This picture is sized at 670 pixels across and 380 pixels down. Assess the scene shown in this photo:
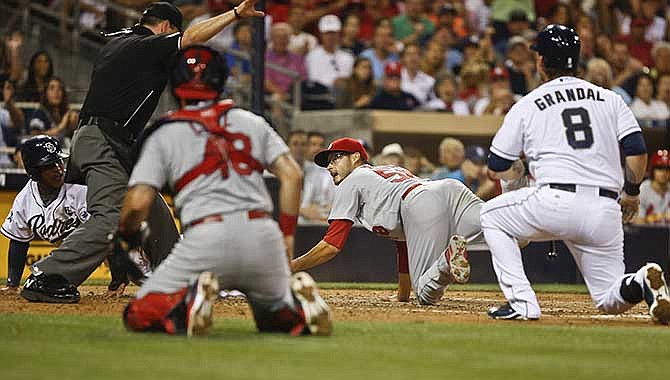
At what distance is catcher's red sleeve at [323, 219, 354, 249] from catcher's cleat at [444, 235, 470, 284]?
999 millimetres

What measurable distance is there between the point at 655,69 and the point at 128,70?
12138 millimetres

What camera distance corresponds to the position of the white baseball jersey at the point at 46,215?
10102mm

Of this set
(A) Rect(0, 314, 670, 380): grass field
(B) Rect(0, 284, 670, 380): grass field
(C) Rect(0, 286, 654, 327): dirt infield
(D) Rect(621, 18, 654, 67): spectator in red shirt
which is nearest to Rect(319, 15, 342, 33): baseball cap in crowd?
(D) Rect(621, 18, 654, 67): spectator in red shirt

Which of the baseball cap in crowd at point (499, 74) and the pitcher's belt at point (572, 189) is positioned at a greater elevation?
the baseball cap in crowd at point (499, 74)

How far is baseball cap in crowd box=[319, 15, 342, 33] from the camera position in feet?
57.9

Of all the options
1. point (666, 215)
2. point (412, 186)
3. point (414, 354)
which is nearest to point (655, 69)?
point (666, 215)

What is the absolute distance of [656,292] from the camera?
7.73 metres

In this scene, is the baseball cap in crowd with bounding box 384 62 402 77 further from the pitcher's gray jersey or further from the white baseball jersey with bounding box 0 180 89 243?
the pitcher's gray jersey

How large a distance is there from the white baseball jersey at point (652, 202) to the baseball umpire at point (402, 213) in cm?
616

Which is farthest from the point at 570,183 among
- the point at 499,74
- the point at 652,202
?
the point at 499,74

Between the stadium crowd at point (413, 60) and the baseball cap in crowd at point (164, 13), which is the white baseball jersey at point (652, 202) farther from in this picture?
the baseball cap in crowd at point (164, 13)

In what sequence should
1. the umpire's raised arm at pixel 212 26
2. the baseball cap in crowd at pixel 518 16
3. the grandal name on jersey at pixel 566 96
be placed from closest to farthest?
the grandal name on jersey at pixel 566 96, the umpire's raised arm at pixel 212 26, the baseball cap in crowd at pixel 518 16

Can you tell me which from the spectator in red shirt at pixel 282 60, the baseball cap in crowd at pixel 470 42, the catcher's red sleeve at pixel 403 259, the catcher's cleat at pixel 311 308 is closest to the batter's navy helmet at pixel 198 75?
the catcher's cleat at pixel 311 308

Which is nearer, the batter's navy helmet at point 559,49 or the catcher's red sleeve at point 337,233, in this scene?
the batter's navy helmet at point 559,49
